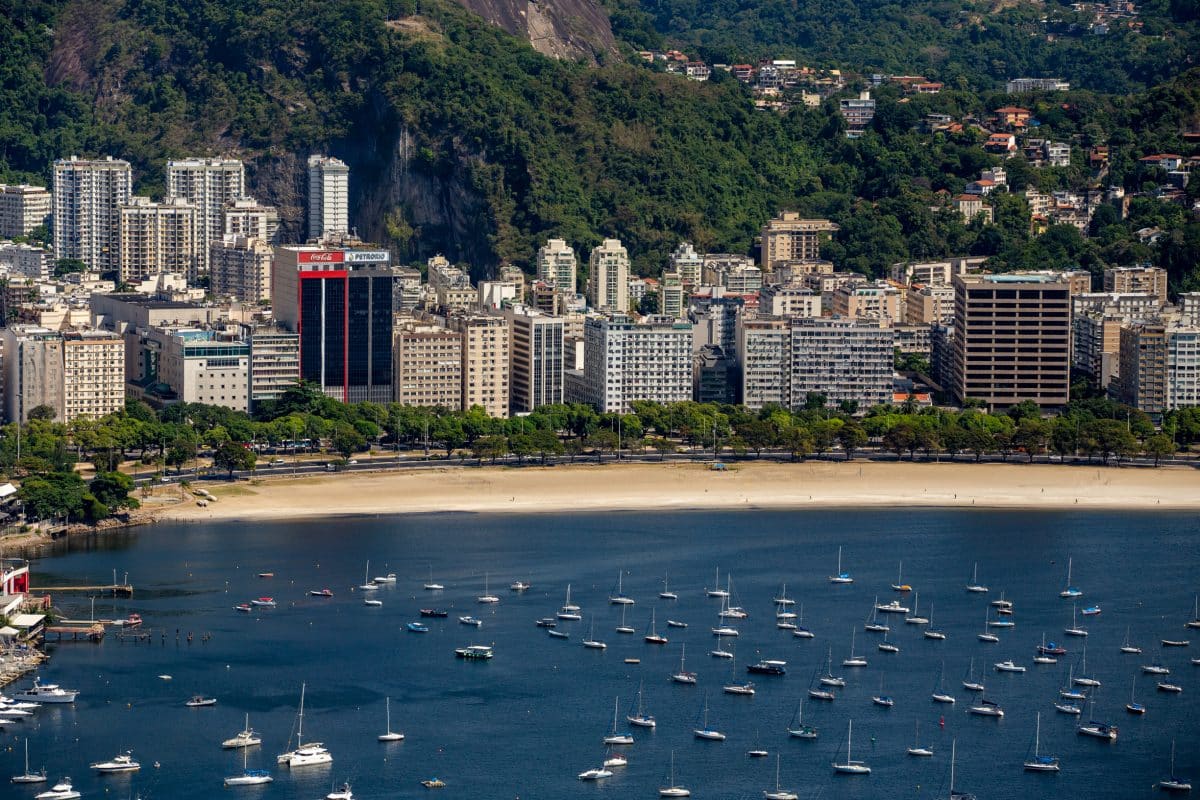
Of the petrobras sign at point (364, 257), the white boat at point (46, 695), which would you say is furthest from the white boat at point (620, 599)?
the petrobras sign at point (364, 257)

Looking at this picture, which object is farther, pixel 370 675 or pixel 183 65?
pixel 183 65

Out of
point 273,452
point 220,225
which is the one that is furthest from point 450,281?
point 273,452

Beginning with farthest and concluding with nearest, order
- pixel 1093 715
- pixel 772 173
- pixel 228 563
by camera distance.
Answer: pixel 772 173 → pixel 228 563 → pixel 1093 715

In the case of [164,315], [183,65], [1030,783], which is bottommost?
[1030,783]

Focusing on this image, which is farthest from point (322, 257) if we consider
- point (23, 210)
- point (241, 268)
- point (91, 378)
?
point (23, 210)

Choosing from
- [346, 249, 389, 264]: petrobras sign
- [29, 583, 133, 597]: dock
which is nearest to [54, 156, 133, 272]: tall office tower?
[346, 249, 389, 264]: petrobras sign

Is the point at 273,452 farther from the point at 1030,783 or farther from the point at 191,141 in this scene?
the point at 191,141

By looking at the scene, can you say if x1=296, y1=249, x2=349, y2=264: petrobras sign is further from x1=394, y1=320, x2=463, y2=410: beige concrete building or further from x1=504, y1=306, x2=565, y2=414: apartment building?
x1=504, y1=306, x2=565, y2=414: apartment building
